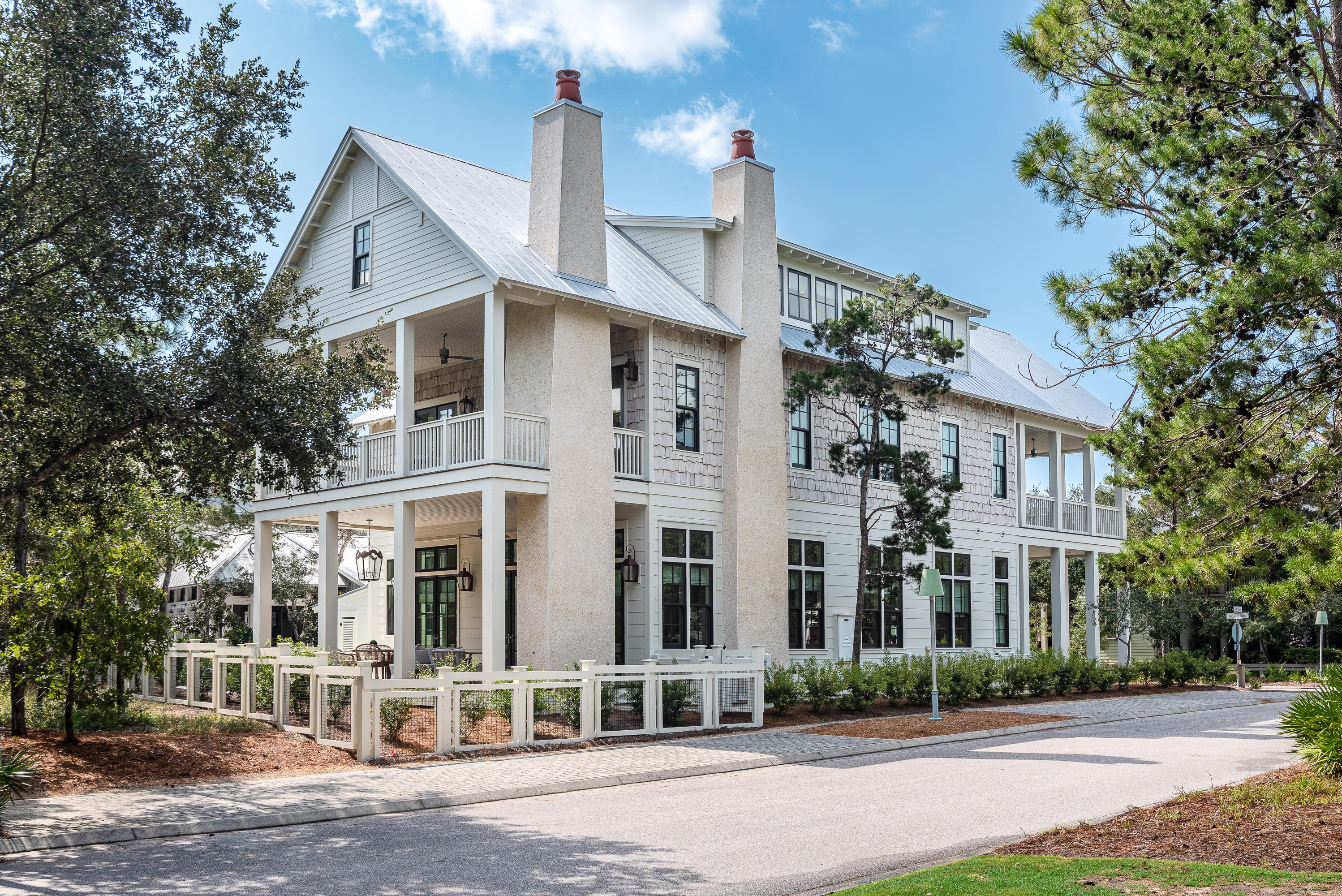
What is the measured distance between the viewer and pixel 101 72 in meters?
12.0

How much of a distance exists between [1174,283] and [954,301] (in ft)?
66.1

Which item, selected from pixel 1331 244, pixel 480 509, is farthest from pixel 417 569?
pixel 1331 244

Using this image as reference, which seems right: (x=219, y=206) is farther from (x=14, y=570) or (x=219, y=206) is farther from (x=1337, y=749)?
(x=1337, y=749)

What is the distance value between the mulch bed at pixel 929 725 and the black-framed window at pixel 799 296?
9.12 metres

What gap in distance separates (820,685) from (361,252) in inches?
477

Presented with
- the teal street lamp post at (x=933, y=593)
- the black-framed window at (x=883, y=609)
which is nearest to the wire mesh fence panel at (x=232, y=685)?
the teal street lamp post at (x=933, y=593)

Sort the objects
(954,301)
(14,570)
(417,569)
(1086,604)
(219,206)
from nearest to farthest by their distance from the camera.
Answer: (219,206) → (14,570) → (417,569) → (954,301) → (1086,604)

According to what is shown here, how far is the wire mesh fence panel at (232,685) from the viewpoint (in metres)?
19.0

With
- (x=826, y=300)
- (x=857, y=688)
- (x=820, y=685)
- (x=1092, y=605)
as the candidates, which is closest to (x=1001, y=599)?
(x=1092, y=605)

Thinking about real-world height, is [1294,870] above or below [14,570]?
below

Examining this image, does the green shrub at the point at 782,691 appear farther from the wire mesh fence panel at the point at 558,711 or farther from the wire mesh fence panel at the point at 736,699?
the wire mesh fence panel at the point at 558,711

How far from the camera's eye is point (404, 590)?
19.4 metres

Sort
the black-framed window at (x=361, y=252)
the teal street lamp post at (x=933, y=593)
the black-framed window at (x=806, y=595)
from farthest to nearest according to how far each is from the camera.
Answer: the black-framed window at (x=806, y=595) < the black-framed window at (x=361, y=252) < the teal street lamp post at (x=933, y=593)

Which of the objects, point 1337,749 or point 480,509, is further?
point 480,509
